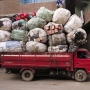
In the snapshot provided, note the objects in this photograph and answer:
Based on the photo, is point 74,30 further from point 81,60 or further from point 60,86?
point 60,86

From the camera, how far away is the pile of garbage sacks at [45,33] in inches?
420

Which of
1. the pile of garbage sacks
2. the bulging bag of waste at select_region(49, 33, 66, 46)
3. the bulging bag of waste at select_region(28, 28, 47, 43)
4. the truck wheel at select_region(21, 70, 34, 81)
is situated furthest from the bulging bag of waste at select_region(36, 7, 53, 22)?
the truck wheel at select_region(21, 70, 34, 81)

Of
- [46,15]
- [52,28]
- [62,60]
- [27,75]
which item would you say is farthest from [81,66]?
[46,15]

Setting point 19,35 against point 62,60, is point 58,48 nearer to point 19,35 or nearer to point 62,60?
point 62,60

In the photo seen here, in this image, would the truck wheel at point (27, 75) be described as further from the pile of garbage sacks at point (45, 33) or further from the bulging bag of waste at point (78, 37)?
the bulging bag of waste at point (78, 37)

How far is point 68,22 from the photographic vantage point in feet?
36.2

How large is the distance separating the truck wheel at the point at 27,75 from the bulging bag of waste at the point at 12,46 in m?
1.19

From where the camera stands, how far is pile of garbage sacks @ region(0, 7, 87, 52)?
1067cm

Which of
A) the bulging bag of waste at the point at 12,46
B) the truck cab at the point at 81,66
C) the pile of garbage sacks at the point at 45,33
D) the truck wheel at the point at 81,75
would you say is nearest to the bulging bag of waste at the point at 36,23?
the pile of garbage sacks at the point at 45,33

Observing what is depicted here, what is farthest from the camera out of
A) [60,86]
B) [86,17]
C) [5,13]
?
[5,13]

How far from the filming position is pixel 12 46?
11.1 meters

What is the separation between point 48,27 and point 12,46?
2.01 meters

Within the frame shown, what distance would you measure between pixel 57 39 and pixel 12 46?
2260 mm

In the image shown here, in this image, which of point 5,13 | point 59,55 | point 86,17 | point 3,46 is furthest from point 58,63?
point 5,13
